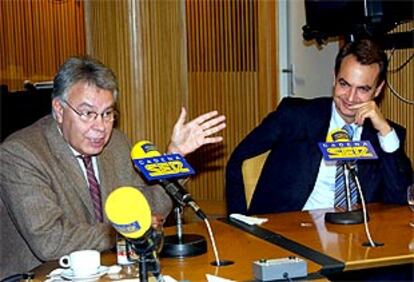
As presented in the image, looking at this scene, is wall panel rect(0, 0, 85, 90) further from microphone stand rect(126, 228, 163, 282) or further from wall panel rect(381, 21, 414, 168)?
microphone stand rect(126, 228, 163, 282)

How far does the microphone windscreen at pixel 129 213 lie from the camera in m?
1.38

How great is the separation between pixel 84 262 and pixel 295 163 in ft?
4.18

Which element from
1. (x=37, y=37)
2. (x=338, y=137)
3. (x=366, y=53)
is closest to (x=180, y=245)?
(x=338, y=137)

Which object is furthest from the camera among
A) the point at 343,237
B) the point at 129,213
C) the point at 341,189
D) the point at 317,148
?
the point at 317,148

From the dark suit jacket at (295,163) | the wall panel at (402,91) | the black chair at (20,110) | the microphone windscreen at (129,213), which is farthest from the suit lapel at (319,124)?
the black chair at (20,110)

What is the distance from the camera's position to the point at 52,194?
7.60 feet

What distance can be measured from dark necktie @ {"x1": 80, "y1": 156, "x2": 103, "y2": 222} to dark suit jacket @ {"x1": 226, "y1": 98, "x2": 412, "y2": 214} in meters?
A: 0.69

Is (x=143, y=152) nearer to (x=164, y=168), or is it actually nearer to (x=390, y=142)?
(x=164, y=168)

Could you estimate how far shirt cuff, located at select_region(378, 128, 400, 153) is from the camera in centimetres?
288

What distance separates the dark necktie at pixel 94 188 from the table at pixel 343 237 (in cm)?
45

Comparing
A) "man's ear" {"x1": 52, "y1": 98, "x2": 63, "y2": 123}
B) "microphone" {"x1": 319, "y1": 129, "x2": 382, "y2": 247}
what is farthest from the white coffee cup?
"microphone" {"x1": 319, "y1": 129, "x2": 382, "y2": 247}

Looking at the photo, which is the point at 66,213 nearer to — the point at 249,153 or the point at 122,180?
the point at 122,180

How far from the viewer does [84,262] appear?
76.5 inches

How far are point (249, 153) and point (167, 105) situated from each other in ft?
3.25
